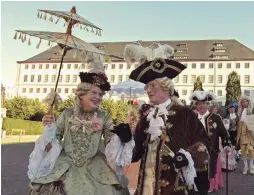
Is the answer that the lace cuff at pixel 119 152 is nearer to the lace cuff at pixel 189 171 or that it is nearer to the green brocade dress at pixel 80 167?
the green brocade dress at pixel 80 167

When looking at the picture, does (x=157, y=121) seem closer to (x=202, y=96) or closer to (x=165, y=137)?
(x=165, y=137)

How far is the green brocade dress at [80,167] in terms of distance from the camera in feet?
11.0

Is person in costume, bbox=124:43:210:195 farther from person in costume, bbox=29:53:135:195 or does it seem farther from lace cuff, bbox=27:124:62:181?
lace cuff, bbox=27:124:62:181

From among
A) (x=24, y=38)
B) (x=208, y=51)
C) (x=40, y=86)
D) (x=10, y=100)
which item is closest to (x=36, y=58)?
(x=40, y=86)

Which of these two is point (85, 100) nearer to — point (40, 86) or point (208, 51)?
point (208, 51)

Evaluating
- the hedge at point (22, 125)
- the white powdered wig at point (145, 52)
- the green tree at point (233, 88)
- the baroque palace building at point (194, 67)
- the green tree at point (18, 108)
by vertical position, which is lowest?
the hedge at point (22, 125)

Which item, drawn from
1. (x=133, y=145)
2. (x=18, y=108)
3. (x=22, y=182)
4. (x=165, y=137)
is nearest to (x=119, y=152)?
(x=133, y=145)

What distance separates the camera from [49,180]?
3348 millimetres

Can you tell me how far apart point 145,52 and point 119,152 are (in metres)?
1.00

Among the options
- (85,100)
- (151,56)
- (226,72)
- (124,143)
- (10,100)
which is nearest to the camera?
(124,143)

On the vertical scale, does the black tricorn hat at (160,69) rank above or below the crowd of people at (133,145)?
above

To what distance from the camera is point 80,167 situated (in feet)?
11.4

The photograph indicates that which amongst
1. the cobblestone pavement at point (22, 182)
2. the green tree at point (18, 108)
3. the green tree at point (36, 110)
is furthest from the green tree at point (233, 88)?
the cobblestone pavement at point (22, 182)

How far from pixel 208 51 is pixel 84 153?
78.8 meters
